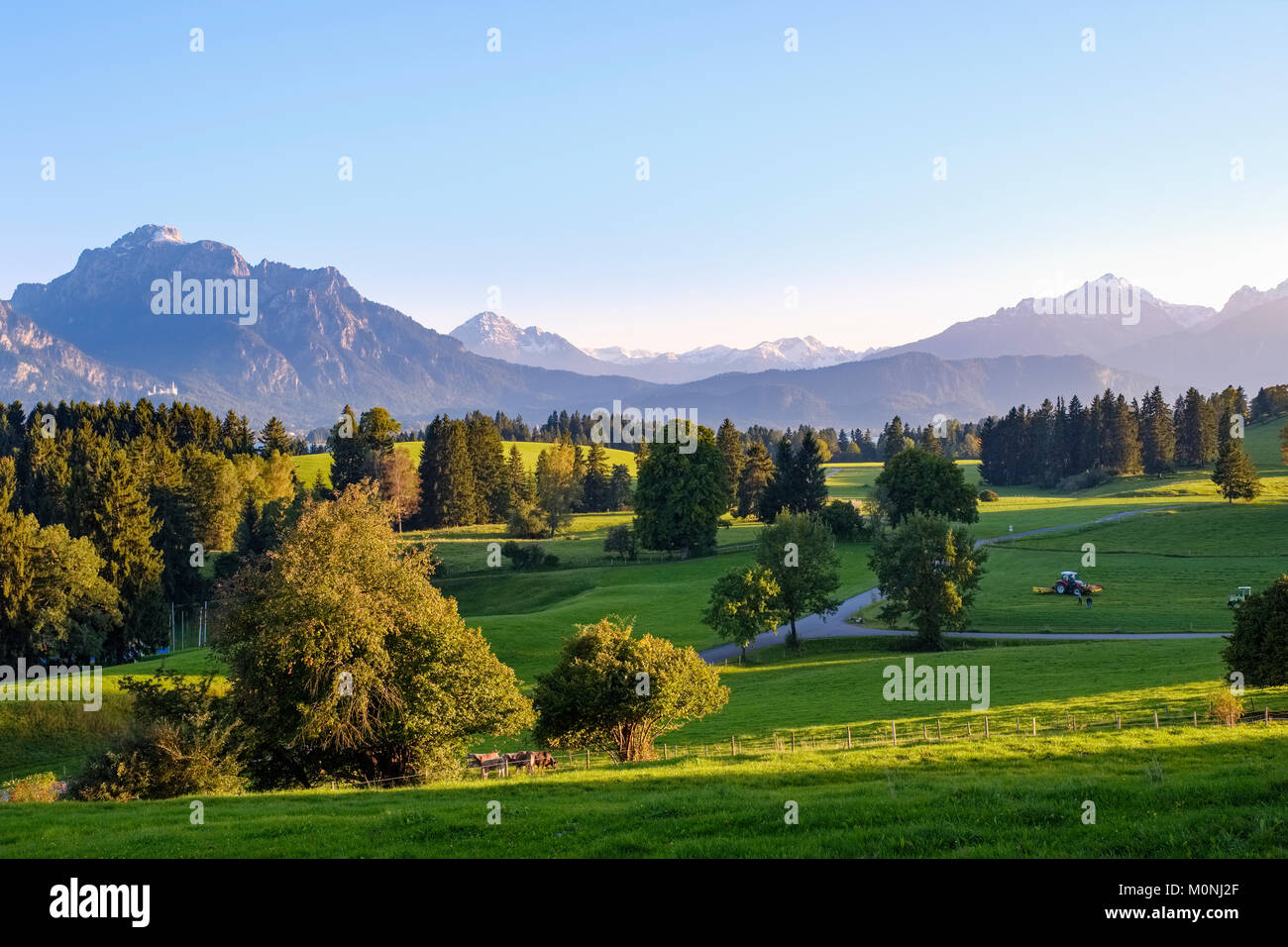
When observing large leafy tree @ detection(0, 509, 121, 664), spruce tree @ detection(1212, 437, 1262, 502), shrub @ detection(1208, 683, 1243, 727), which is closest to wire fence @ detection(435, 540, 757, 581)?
large leafy tree @ detection(0, 509, 121, 664)

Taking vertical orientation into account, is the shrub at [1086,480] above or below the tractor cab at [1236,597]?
above

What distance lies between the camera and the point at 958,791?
15781 millimetres

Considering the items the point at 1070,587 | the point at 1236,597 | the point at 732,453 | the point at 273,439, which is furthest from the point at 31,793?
the point at 273,439

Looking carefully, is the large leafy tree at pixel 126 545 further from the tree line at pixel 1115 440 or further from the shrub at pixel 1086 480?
the tree line at pixel 1115 440

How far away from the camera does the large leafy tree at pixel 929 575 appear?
6144 centimetres

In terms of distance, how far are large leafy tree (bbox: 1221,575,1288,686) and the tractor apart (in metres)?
36.8

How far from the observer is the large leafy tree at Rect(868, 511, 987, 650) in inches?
2419

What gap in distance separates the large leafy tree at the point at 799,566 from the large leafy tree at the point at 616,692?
97.2ft

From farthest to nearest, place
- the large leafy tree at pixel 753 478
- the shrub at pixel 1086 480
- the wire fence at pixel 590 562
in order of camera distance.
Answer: the shrub at pixel 1086 480 < the large leafy tree at pixel 753 478 < the wire fence at pixel 590 562

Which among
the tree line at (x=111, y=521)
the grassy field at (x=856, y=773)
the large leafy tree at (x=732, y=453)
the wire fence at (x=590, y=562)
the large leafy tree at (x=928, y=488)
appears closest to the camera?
the grassy field at (x=856, y=773)

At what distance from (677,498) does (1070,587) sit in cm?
4626

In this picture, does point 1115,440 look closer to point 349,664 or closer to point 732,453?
point 732,453

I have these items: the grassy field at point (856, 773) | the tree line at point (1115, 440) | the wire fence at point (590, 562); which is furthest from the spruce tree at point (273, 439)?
the tree line at point (1115, 440)
